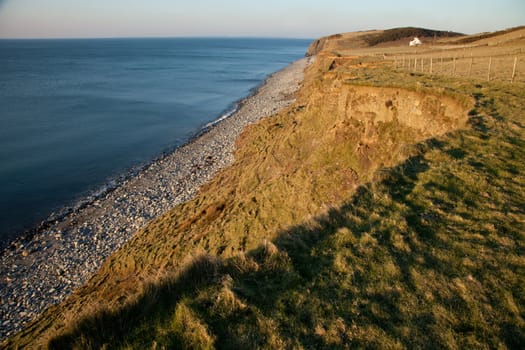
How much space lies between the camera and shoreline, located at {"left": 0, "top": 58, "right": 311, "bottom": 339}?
1594 centimetres

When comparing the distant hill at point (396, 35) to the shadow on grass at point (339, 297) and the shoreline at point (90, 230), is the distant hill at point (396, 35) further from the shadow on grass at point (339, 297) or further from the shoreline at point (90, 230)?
the shadow on grass at point (339, 297)

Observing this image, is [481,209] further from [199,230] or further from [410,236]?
[199,230]

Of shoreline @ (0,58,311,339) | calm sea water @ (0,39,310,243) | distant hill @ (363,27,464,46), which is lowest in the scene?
shoreline @ (0,58,311,339)

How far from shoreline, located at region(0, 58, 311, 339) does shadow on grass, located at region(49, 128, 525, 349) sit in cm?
1344

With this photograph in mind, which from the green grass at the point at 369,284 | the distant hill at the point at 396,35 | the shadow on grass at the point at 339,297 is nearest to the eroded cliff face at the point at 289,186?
the green grass at the point at 369,284

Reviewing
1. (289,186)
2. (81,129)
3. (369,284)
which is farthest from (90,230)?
(81,129)

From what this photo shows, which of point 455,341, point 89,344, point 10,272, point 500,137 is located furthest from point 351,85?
point 10,272

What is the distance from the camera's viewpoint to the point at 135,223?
21.2 metres

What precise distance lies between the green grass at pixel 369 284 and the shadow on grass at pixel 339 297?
0.07ft

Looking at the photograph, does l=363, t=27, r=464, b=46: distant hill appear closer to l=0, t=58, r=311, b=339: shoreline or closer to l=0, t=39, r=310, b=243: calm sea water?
l=0, t=39, r=310, b=243: calm sea water

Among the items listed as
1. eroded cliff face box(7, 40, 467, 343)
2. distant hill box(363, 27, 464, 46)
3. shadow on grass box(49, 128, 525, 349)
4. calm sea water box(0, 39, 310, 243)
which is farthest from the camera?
distant hill box(363, 27, 464, 46)

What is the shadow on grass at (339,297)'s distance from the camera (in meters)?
4.86

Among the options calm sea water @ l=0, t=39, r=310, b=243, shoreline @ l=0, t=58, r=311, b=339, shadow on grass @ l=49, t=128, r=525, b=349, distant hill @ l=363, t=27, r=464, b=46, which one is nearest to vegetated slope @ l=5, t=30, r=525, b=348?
shadow on grass @ l=49, t=128, r=525, b=349

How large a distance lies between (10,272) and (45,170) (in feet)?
53.9
